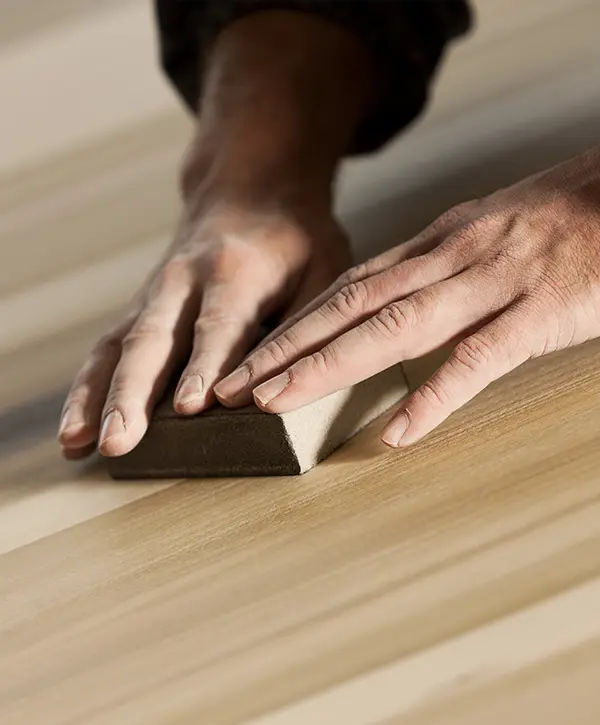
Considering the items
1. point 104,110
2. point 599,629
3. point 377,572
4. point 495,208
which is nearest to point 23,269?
point 104,110

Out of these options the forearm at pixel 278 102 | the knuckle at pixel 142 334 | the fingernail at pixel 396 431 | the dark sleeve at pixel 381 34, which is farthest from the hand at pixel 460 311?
the dark sleeve at pixel 381 34

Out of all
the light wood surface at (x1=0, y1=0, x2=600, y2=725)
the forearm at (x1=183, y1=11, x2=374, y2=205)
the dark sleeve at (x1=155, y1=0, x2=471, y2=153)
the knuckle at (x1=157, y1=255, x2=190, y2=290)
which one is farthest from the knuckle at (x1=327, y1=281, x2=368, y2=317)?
the dark sleeve at (x1=155, y1=0, x2=471, y2=153)

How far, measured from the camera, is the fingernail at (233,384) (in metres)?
0.80

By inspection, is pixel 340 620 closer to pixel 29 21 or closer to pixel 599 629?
pixel 599 629

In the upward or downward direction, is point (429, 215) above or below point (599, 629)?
below

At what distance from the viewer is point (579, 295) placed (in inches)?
31.5

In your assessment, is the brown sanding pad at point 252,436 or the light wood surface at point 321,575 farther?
the brown sanding pad at point 252,436

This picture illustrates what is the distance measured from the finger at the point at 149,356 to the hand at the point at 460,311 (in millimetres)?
88

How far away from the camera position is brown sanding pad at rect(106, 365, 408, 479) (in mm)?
795

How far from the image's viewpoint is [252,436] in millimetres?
800

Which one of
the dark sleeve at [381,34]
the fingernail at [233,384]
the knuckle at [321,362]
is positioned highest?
the fingernail at [233,384]

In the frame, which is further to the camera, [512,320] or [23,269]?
[23,269]

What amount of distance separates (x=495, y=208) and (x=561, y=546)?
0.32 metres

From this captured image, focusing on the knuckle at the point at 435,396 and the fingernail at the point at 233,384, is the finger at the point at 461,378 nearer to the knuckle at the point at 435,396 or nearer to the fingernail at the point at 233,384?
the knuckle at the point at 435,396
